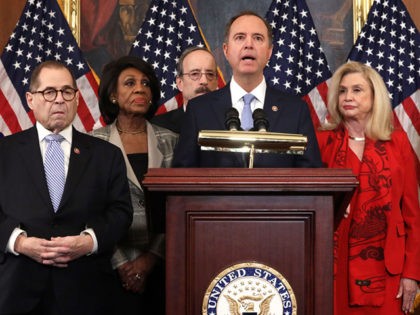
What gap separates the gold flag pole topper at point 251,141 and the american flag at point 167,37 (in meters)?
2.95

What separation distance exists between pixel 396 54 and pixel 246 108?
2568 millimetres

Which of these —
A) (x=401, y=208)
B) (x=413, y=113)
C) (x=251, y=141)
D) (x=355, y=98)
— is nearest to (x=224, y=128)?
(x=251, y=141)

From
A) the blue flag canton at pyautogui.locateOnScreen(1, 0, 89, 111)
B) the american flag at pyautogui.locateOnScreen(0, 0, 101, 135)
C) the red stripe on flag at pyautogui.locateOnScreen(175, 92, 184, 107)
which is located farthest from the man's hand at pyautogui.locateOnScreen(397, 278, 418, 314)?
the blue flag canton at pyautogui.locateOnScreen(1, 0, 89, 111)

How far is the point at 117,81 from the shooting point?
13.5 feet

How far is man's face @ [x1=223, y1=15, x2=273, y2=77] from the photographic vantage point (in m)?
3.33

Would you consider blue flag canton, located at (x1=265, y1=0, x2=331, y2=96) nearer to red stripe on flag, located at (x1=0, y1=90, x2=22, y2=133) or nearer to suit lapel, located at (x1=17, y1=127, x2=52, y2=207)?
red stripe on flag, located at (x1=0, y1=90, x2=22, y2=133)

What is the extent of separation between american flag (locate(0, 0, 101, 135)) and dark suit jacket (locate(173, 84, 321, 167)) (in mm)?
2274

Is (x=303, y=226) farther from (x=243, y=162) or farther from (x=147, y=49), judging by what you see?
(x=147, y=49)

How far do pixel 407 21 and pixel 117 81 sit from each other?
2.51m

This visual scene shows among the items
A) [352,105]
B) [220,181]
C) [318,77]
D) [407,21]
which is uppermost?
[407,21]

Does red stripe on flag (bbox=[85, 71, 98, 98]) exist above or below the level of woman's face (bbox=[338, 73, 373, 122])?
above

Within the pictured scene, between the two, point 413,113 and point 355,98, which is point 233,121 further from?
point 413,113

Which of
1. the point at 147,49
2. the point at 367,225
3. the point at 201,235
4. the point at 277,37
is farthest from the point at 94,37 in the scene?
the point at 201,235

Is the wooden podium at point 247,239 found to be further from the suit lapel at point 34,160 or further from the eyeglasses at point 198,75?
the eyeglasses at point 198,75
